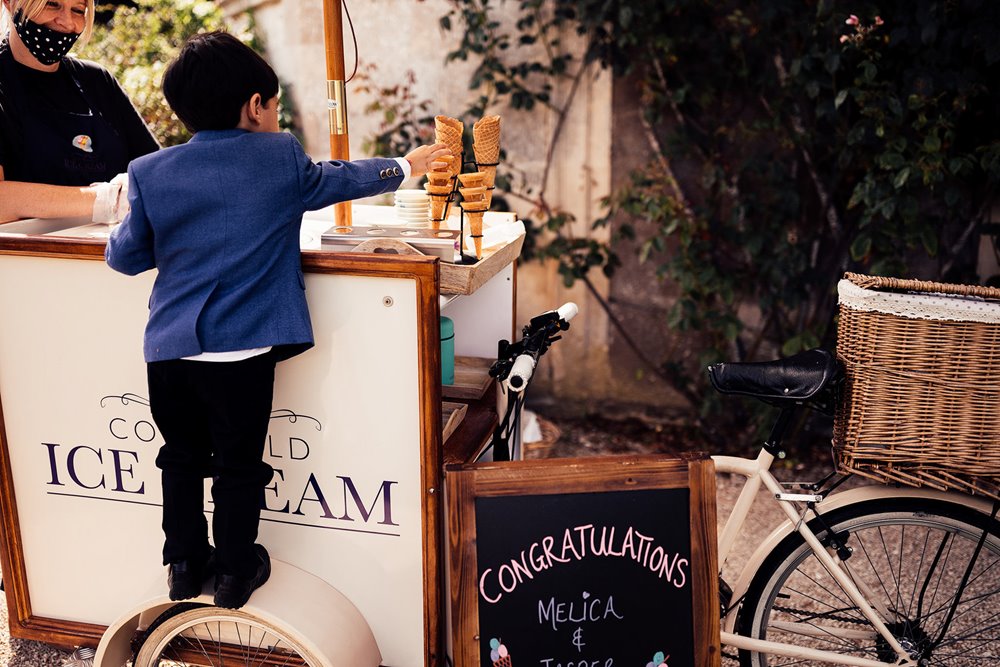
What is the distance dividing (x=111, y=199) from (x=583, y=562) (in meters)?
1.45

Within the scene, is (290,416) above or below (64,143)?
below

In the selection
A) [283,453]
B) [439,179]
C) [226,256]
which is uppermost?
[439,179]

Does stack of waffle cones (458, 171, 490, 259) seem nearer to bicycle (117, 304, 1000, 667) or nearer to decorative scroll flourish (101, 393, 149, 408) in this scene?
bicycle (117, 304, 1000, 667)

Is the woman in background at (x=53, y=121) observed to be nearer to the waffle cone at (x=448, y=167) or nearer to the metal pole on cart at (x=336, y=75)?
the metal pole on cart at (x=336, y=75)

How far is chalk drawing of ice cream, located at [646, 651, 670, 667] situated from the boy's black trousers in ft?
3.06

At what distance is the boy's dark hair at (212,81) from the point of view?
177 centimetres

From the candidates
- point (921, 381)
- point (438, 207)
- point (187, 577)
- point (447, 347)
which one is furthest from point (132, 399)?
point (921, 381)

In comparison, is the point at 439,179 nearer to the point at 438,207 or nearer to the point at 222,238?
the point at 438,207

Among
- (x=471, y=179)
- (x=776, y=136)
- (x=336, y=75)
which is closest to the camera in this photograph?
(x=471, y=179)

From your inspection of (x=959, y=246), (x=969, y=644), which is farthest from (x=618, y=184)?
(x=969, y=644)

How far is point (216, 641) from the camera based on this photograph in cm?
219

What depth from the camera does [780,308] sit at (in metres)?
4.24

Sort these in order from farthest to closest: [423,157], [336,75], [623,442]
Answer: [623,442], [336,75], [423,157]

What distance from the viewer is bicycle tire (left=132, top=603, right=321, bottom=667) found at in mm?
2059
